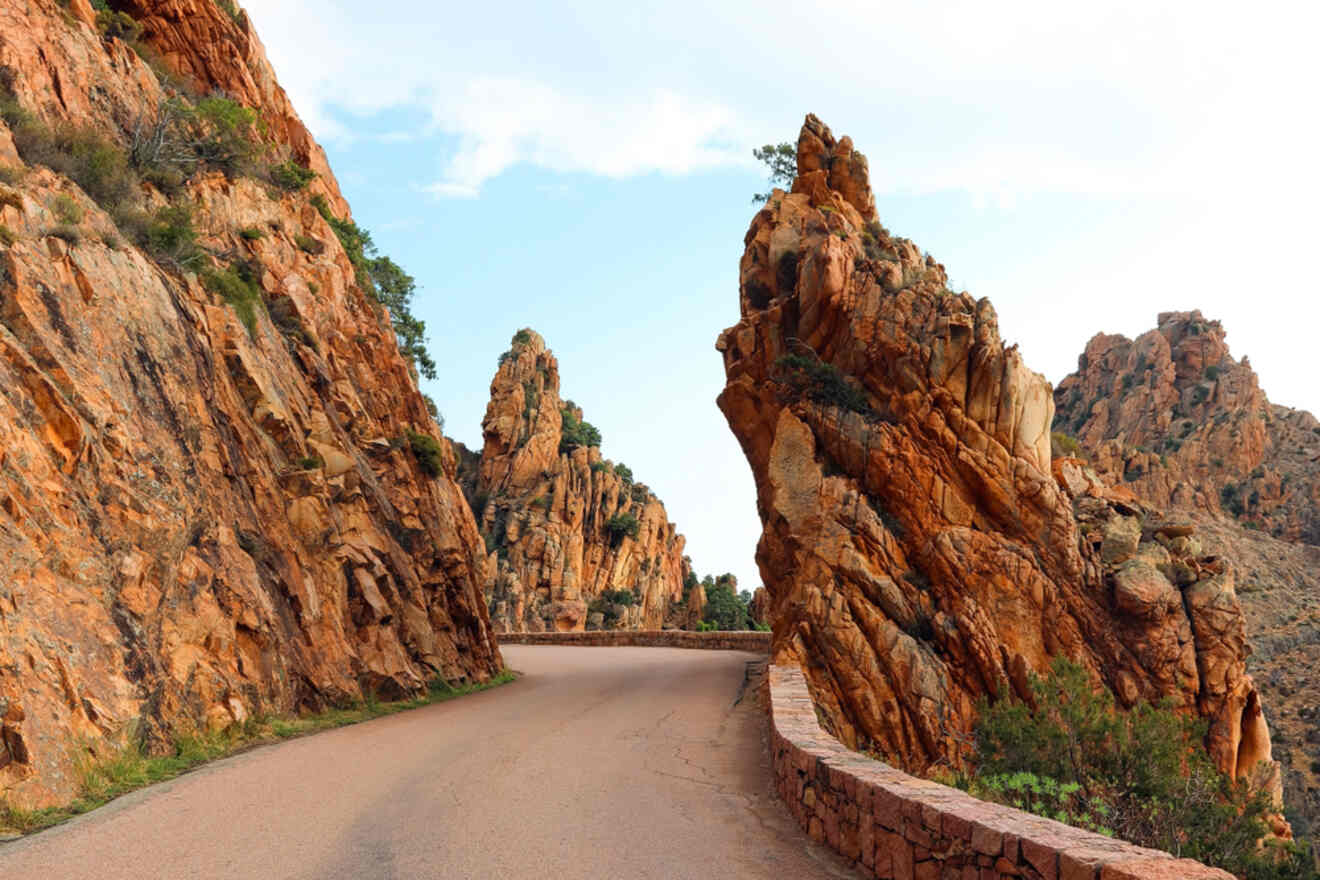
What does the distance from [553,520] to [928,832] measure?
57394 millimetres

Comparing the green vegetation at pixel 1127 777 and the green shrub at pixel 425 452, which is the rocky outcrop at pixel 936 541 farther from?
the green shrub at pixel 425 452

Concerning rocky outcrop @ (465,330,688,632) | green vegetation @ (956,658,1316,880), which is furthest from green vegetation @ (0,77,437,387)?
rocky outcrop @ (465,330,688,632)

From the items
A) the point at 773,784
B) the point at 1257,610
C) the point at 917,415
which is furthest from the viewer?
the point at 1257,610

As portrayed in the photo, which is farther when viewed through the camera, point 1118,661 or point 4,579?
point 1118,661

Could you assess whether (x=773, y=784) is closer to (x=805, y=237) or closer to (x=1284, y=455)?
(x=805, y=237)

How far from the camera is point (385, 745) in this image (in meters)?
11.7

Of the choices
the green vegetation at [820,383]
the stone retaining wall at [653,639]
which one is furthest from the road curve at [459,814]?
the stone retaining wall at [653,639]

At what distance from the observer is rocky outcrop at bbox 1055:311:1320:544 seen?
64875mm

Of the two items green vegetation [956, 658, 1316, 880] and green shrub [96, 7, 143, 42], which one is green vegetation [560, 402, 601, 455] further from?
green vegetation [956, 658, 1316, 880]

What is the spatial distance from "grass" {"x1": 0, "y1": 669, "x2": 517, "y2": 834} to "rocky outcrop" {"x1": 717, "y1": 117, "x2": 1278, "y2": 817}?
11026 millimetres

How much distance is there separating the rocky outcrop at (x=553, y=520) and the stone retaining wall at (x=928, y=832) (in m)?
49.4

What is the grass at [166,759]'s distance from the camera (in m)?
7.11

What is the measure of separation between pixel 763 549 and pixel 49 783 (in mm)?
20174

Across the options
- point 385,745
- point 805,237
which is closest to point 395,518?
point 385,745
